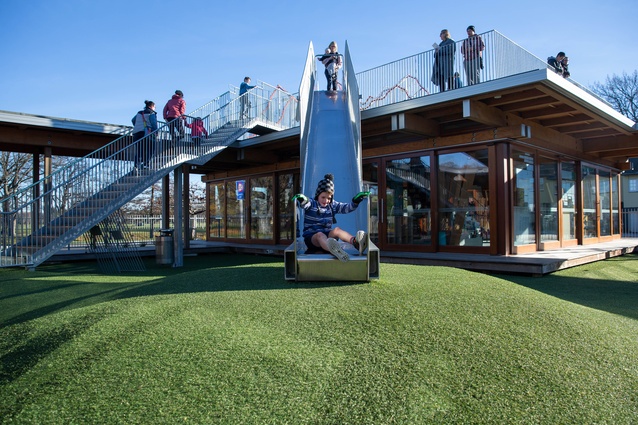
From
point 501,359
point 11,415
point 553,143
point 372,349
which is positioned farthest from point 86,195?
point 553,143

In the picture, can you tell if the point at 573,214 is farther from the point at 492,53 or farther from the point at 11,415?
the point at 11,415

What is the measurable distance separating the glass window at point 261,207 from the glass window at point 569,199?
9.11 m

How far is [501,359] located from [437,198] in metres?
7.94

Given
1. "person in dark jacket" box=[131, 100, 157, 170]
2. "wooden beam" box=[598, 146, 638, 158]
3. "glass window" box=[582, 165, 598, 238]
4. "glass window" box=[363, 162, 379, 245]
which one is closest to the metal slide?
"glass window" box=[363, 162, 379, 245]

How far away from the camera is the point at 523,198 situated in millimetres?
10820

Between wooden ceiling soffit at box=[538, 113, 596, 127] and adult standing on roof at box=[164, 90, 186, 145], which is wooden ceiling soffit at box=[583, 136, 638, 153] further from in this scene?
adult standing on roof at box=[164, 90, 186, 145]

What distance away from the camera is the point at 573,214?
13234 mm

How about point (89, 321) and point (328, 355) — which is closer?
point (328, 355)

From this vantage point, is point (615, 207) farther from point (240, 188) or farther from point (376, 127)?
point (240, 188)

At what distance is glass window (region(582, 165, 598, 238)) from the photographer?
13977mm

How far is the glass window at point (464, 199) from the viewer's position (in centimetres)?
1042

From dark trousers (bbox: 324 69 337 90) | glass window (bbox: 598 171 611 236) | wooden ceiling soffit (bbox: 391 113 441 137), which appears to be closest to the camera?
wooden ceiling soffit (bbox: 391 113 441 137)

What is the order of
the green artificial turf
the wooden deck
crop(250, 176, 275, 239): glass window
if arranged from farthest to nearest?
crop(250, 176, 275, 239): glass window, the wooden deck, the green artificial turf

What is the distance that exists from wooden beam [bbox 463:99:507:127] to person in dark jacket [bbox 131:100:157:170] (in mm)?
7541
